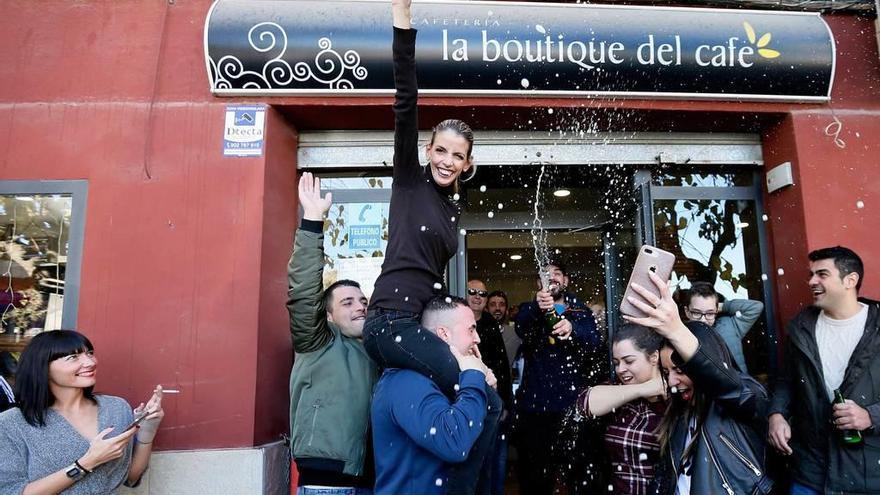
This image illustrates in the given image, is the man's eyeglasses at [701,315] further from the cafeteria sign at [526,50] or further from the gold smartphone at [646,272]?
the gold smartphone at [646,272]

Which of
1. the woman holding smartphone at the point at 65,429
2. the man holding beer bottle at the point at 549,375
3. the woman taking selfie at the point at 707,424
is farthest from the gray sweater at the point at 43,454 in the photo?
the man holding beer bottle at the point at 549,375

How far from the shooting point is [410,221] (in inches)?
115

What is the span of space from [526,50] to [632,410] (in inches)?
117

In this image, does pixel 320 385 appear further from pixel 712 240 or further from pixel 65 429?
pixel 712 240

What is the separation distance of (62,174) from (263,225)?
1.55 m

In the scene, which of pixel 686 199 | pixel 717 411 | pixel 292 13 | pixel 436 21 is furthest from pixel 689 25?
pixel 717 411

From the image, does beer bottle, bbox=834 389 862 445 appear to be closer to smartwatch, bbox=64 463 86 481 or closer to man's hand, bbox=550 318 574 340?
man's hand, bbox=550 318 574 340

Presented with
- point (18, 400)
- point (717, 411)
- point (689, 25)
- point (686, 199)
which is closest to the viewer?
point (717, 411)

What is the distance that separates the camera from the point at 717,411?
268 cm

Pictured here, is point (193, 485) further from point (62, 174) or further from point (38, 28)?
point (38, 28)

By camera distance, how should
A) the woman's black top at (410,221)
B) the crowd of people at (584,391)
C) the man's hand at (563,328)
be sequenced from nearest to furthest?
the crowd of people at (584,391) → the woman's black top at (410,221) → the man's hand at (563,328)

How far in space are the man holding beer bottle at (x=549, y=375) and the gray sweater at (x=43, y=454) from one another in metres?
3.12

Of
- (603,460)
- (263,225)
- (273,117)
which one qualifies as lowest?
(603,460)

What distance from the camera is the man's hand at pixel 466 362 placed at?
2541mm
